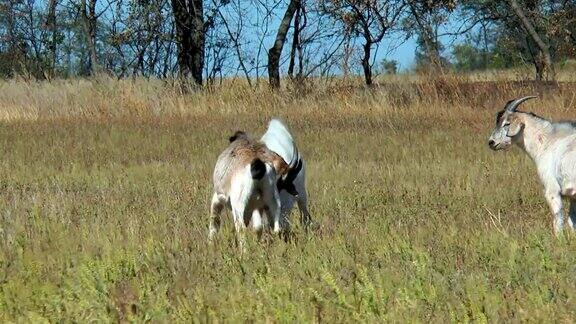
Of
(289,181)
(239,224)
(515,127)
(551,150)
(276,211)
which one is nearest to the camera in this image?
(239,224)

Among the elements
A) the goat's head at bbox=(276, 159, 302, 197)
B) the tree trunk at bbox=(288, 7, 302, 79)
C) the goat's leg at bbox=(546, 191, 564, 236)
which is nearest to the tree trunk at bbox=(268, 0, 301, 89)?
the tree trunk at bbox=(288, 7, 302, 79)

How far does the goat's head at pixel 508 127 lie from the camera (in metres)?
8.88

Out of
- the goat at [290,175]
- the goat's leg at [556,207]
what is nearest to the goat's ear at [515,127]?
the goat's leg at [556,207]

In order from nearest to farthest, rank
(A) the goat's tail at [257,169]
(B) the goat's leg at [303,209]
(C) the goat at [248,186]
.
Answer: (A) the goat's tail at [257,169], (C) the goat at [248,186], (B) the goat's leg at [303,209]

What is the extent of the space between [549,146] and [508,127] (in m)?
0.62

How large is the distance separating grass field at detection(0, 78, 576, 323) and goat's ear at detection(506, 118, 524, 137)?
0.68 m

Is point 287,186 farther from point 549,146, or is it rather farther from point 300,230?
point 549,146

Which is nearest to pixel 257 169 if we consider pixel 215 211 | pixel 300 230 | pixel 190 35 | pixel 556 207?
pixel 300 230

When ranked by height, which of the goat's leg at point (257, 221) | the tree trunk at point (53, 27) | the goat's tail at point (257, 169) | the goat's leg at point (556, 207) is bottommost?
the goat's leg at point (556, 207)

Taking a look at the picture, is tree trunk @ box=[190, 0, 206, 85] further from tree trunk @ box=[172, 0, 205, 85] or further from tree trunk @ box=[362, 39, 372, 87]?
tree trunk @ box=[362, 39, 372, 87]

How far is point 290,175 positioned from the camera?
717cm

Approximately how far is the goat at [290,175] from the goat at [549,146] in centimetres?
188

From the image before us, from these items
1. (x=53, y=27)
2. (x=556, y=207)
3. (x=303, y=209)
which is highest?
(x=53, y=27)

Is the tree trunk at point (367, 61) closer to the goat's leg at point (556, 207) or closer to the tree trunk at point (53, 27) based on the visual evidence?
the tree trunk at point (53, 27)
